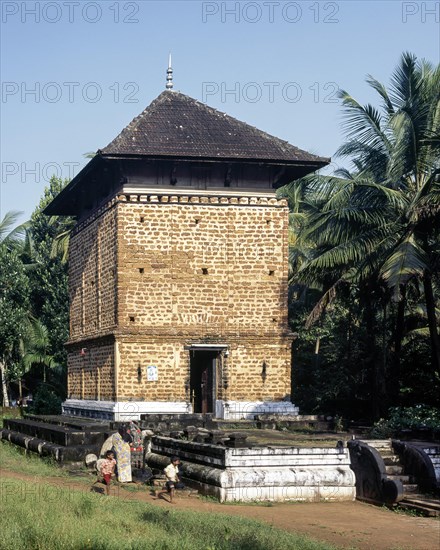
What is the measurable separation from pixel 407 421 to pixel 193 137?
11.1 m

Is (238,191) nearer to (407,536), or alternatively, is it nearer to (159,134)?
(159,134)

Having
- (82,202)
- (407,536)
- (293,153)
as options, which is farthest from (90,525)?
(82,202)

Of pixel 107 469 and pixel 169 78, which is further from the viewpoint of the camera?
pixel 169 78

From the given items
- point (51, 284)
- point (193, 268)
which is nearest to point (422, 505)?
point (193, 268)

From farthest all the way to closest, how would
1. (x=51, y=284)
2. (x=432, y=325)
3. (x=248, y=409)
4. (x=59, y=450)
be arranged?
(x=51, y=284) → (x=248, y=409) → (x=432, y=325) → (x=59, y=450)

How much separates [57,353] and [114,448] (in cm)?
2971

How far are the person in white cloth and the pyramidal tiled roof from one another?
42.4 feet

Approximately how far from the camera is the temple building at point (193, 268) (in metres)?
30.5

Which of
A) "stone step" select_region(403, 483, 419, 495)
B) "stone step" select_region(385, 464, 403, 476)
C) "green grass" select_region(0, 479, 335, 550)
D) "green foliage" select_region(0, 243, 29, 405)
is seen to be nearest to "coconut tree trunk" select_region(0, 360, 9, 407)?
"green foliage" select_region(0, 243, 29, 405)

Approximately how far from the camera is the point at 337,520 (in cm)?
1661

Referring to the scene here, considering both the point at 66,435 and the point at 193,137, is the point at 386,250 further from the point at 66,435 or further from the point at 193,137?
the point at 66,435

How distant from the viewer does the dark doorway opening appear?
103ft

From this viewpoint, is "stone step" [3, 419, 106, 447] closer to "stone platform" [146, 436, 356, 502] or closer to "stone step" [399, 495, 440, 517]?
"stone platform" [146, 436, 356, 502]

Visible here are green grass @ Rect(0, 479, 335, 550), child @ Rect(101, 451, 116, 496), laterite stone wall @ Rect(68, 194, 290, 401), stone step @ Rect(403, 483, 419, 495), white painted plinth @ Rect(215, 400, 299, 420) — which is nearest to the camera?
green grass @ Rect(0, 479, 335, 550)
